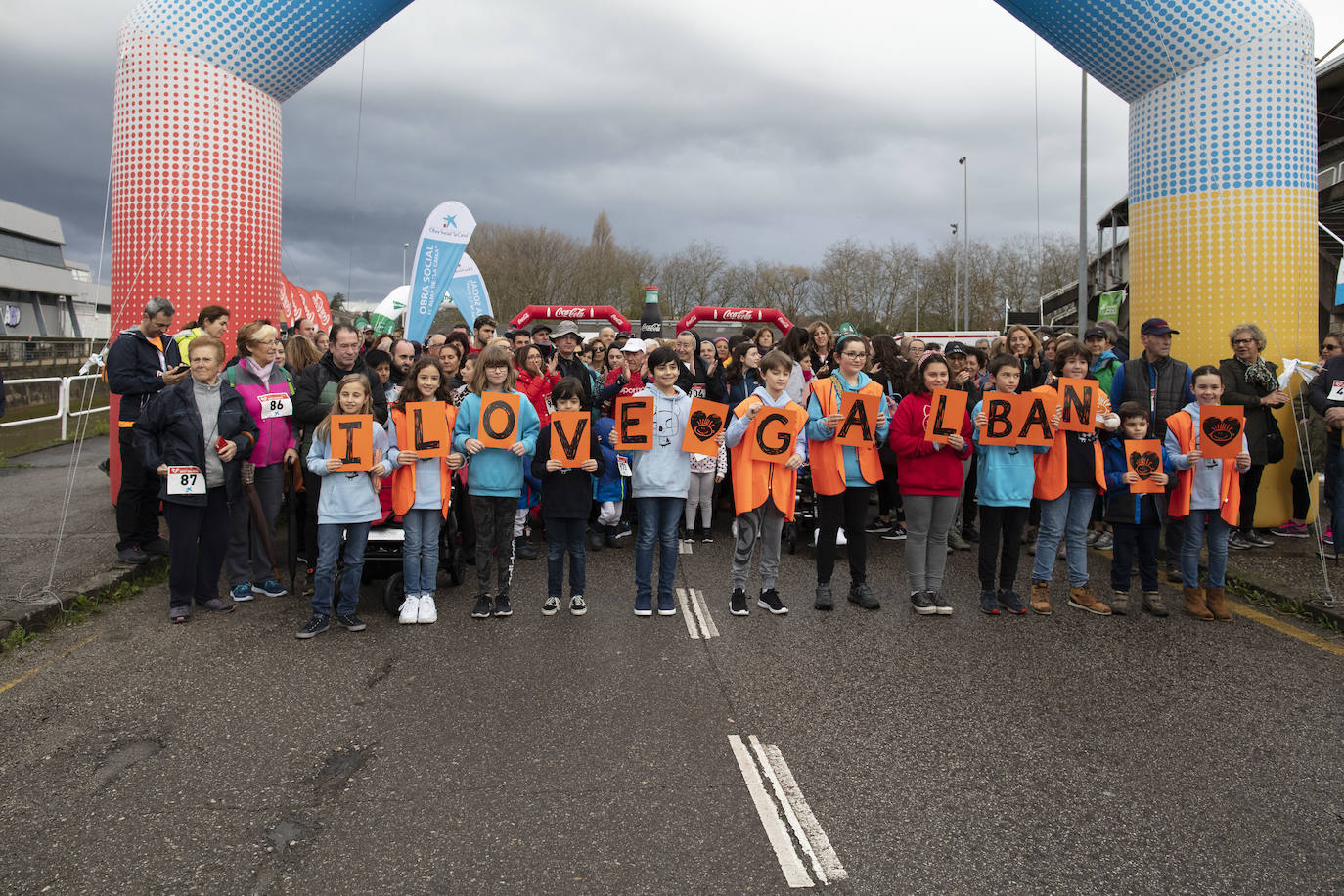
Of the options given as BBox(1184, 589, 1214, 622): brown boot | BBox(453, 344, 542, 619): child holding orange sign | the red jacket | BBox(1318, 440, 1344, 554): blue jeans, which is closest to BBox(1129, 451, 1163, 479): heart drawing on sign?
BBox(1184, 589, 1214, 622): brown boot

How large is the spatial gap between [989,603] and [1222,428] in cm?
211

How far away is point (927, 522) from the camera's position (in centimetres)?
714

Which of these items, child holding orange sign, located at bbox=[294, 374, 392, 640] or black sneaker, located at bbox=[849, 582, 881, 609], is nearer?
child holding orange sign, located at bbox=[294, 374, 392, 640]

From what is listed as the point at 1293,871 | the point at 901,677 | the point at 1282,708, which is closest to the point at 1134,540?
the point at 1282,708

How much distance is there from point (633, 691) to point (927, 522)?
296cm

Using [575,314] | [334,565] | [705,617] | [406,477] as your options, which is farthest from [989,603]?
[575,314]

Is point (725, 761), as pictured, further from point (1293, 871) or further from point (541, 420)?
point (541, 420)

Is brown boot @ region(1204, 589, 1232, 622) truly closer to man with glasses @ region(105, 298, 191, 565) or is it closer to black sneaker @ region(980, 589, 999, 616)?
black sneaker @ region(980, 589, 999, 616)

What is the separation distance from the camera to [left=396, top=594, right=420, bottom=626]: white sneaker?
22.0 feet

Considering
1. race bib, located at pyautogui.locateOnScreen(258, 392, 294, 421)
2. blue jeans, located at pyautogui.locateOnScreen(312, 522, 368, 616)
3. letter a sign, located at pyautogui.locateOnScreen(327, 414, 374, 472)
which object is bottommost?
blue jeans, located at pyautogui.locateOnScreen(312, 522, 368, 616)

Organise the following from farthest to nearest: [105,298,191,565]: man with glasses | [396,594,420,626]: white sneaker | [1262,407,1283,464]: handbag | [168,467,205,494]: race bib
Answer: [1262,407,1283,464]: handbag
[105,298,191,565]: man with glasses
[396,594,420,626]: white sneaker
[168,467,205,494]: race bib

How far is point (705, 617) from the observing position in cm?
689

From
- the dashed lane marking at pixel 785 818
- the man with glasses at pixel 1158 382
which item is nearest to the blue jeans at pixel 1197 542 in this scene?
the man with glasses at pixel 1158 382

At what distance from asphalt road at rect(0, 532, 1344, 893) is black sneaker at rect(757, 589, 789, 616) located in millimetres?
208
